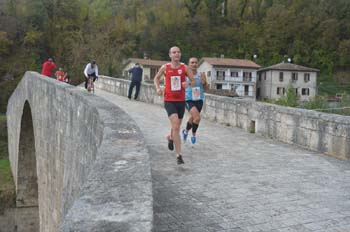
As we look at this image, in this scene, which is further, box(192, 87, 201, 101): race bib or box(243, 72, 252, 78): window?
box(243, 72, 252, 78): window

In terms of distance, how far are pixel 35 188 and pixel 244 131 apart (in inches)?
484

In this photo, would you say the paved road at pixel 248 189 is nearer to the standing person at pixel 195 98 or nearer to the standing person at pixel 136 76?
the standing person at pixel 195 98

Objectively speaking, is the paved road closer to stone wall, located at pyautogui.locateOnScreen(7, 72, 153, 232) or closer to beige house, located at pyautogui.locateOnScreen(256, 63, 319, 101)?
stone wall, located at pyautogui.locateOnScreen(7, 72, 153, 232)

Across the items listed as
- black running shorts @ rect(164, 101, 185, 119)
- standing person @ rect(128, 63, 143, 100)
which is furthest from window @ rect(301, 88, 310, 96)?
black running shorts @ rect(164, 101, 185, 119)

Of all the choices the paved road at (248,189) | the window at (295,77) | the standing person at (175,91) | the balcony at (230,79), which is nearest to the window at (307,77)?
the window at (295,77)

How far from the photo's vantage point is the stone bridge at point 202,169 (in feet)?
8.05

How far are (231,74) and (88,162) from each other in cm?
4332

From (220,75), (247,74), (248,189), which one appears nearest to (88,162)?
(248,189)

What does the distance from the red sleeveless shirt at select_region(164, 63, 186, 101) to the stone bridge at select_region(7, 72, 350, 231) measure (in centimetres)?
59

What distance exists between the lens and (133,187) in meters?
2.46

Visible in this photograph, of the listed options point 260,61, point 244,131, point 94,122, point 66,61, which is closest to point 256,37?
point 260,61

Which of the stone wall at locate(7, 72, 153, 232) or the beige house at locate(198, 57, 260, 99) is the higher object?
the beige house at locate(198, 57, 260, 99)

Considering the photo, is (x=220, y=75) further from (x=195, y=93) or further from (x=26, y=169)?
(x=195, y=93)

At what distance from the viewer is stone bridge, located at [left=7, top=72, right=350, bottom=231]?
246 cm
